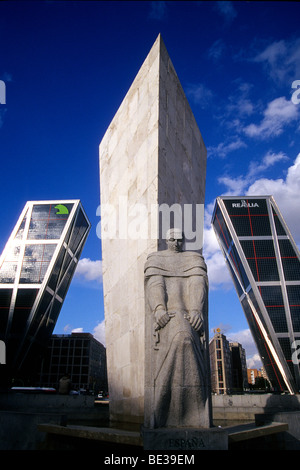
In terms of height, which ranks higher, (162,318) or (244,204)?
(244,204)

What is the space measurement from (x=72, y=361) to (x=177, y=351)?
94.1 meters

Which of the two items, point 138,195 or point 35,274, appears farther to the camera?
point 35,274

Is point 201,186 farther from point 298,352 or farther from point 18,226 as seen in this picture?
point 18,226

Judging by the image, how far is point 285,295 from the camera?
48.7m

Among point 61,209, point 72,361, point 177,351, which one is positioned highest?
point 61,209

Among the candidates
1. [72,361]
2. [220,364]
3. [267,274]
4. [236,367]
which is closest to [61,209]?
[267,274]

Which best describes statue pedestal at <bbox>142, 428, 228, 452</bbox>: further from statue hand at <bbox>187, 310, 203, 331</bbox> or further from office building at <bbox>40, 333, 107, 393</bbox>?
office building at <bbox>40, 333, 107, 393</bbox>

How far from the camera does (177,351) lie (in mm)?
3854

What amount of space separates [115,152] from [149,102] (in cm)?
205

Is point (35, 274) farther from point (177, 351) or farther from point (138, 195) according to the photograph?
point (177, 351)

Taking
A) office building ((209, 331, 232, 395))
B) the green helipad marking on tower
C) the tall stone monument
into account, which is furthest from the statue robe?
office building ((209, 331, 232, 395))

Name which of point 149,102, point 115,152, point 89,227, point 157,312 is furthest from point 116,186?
point 89,227

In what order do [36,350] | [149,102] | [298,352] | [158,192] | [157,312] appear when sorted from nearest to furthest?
[157,312] → [158,192] → [149,102] → [298,352] → [36,350]

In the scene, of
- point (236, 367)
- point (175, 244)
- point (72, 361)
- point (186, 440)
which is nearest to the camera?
point (186, 440)
